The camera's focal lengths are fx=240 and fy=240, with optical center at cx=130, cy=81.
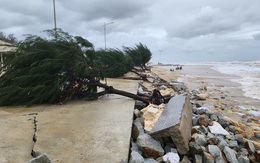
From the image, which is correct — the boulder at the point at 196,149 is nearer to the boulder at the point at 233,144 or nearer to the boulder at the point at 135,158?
the boulder at the point at 233,144

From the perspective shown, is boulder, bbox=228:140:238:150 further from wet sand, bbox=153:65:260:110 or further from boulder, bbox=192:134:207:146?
wet sand, bbox=153:65:260:110

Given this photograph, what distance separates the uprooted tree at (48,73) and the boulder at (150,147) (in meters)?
2.81

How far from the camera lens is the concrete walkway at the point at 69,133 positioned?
2980 millimetres

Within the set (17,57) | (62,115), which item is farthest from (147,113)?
(17,57)

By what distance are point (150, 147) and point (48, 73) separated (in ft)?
12.9

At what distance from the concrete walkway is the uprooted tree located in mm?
498

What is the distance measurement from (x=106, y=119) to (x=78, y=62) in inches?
93.5

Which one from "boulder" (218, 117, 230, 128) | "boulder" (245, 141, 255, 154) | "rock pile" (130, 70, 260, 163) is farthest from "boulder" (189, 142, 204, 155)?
"boulder" (218, 117, 230, 128)

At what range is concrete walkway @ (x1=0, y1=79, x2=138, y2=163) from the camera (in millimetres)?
2980

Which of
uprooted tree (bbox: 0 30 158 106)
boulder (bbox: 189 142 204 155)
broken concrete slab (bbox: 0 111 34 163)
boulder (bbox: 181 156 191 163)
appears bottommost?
boulder (bbox: 181 156 191 163)

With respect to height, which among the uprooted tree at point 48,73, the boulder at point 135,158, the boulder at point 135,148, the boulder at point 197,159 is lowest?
the boulder at point 197,159

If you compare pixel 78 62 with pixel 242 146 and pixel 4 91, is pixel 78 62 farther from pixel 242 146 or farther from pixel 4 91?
pixel 242 146

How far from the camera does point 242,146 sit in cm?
443

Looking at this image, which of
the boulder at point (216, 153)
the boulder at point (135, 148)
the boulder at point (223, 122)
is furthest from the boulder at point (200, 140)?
the boulder at point (223, 122)
